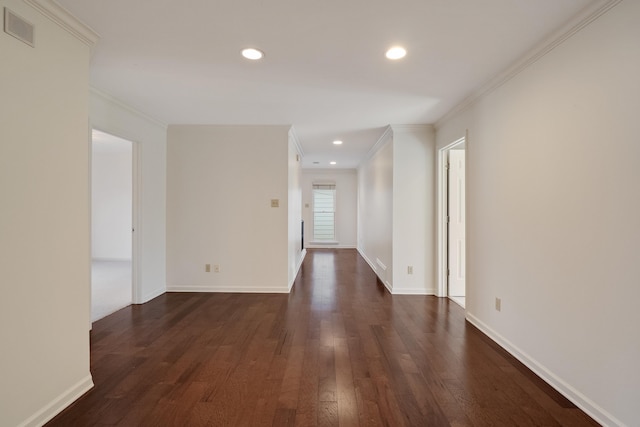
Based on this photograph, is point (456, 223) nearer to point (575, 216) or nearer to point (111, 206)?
point (575, 216)

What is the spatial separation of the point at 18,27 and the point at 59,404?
6.94 ft

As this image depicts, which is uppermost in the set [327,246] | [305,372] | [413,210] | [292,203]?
[292,203]

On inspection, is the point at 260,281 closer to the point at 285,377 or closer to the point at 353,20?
the point at 285,377

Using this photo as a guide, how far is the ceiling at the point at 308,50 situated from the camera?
1.78 m

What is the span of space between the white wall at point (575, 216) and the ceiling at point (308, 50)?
343 millimetres

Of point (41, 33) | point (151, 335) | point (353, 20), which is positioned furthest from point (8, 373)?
point (353, 20)

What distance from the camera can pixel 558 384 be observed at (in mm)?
1976

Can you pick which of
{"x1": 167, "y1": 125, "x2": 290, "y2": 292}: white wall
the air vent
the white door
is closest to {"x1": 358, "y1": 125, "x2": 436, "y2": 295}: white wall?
the white door

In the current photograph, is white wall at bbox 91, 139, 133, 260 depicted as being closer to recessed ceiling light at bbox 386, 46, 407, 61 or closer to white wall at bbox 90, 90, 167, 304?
white wall at bbox 90, 90, 167, 304

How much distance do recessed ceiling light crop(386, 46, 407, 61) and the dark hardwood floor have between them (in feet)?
7.80

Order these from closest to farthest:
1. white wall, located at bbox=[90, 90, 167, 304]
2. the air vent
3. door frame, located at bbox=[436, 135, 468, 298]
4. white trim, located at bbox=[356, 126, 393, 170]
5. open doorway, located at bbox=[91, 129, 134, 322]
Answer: the air vent → white wall, located at bbox=[90, 90, 167, 304] → door frame, located at bbox=[436, 135, 468, 298] → white trim, located at bbox=[356, 126, 393, 170] → open doorway, located at bbox=[91, 129, 134, 322]

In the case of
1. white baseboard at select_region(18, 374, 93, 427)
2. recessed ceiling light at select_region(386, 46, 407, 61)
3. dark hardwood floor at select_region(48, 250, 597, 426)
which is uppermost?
recessed ceiling light at select_region(386, 46, 407, 61)

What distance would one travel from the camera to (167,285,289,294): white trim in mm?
4316

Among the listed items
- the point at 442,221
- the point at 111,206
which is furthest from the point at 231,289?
the point at 111,206
